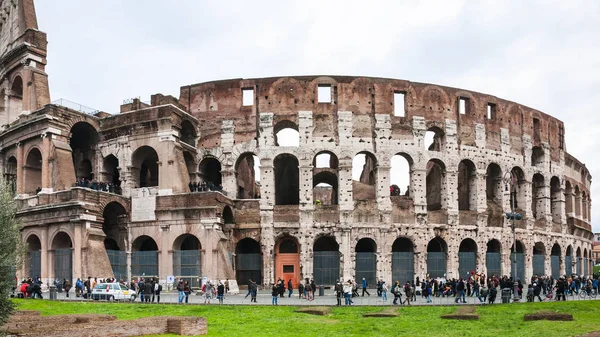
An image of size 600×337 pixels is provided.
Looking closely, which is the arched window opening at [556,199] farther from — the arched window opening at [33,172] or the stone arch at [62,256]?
the arched window opening at [33,172]

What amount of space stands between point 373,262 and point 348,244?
192 cm

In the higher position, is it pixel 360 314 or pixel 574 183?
pixel 574 183

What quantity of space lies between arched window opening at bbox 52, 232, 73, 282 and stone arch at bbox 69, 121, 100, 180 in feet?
20.1

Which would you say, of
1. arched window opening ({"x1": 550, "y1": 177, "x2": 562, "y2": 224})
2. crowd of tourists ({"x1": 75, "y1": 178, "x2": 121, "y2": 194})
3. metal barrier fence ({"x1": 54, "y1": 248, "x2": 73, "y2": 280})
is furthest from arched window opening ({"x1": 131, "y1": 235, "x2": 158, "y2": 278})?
arched window opening ({"x1": 550, "y1": 177, "x2": 562, "y2": 224})

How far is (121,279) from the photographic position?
123ft

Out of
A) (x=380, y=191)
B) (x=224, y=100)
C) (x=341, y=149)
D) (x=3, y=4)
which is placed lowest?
(x=380, y=191)

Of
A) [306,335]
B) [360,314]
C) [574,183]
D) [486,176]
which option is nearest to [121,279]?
[360,314]

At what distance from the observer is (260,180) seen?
129ft

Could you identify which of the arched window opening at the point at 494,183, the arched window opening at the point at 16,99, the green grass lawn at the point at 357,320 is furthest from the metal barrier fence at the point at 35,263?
the arched window opening at the point at 494,183

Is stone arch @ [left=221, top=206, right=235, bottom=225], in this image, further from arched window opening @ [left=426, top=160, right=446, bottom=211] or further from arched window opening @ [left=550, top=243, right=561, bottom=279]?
arched window opening @ [left=550, top=243, right=561, bottom=279]

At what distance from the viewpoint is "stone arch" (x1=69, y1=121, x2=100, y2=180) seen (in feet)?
137

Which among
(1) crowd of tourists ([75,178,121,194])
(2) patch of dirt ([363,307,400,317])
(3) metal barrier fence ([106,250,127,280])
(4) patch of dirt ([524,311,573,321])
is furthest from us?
(1) crowd of tourists ([75,178,121,194])

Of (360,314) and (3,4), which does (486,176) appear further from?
(3,4)

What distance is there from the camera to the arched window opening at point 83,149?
41.8 meters
